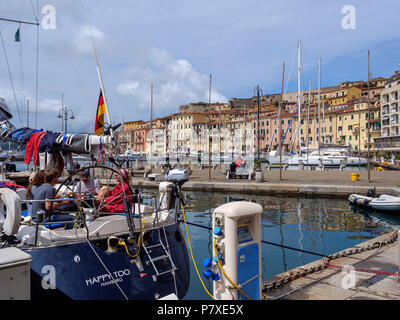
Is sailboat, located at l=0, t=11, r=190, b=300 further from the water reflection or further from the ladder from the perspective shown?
the water reflection

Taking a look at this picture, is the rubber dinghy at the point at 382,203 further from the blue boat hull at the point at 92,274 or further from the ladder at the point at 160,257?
the blue boat hull at the point at 92,274

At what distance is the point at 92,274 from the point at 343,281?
422cm

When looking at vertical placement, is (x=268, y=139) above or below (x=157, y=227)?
above

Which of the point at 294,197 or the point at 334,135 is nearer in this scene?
the point at 294,197

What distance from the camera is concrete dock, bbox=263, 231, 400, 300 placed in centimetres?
554

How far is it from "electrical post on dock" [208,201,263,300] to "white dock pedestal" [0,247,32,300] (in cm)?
→ 253

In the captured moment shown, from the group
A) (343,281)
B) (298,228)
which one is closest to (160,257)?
(343,281)

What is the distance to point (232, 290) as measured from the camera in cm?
471

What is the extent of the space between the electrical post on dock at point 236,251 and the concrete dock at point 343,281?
0.98m

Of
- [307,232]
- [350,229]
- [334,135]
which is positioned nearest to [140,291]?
[307,232]

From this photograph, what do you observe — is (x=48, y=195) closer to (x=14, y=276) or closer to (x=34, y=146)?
(x=34, y=146)

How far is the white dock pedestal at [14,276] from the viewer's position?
8.45 ft
